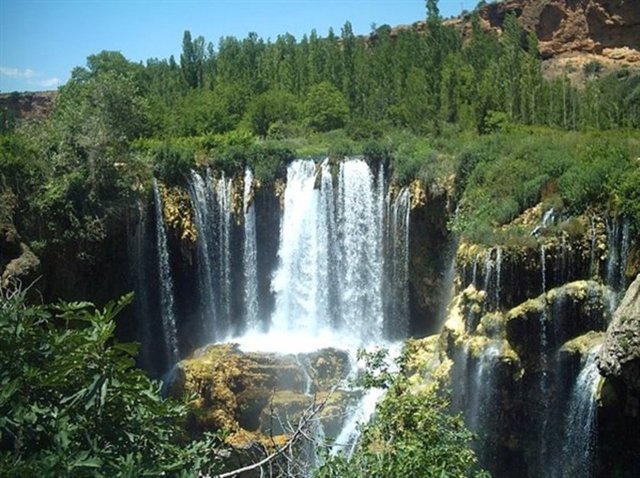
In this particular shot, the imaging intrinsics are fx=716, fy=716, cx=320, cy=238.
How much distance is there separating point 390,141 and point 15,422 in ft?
71.9

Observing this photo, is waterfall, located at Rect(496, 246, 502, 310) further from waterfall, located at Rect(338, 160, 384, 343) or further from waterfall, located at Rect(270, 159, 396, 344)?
waterfall, located at Rect(338, 160, 384, 343)

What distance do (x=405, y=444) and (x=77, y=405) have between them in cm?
379

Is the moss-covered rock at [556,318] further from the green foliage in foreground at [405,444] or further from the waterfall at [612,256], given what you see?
the green foliage in foreground at [405,444]

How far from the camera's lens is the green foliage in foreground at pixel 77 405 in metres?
4.62

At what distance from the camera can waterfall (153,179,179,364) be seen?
23562 mm

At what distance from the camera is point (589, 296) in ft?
51.3

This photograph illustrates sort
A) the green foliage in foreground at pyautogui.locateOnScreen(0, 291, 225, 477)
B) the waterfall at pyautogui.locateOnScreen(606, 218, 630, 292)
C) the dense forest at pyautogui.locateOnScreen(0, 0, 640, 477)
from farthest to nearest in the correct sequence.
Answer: the waterfall at pyautogui.locateOnScreen(606, 218, 630, 292), the dense forest at pyautogui.locateOnScreen(0, 0, 640, 477), the green foliage in foreground at pyautogui.locateOnScreen(0, 291, 225, 477)

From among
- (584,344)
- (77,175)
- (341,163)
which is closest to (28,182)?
(77,175)

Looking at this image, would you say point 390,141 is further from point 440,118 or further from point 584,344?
point 584,344

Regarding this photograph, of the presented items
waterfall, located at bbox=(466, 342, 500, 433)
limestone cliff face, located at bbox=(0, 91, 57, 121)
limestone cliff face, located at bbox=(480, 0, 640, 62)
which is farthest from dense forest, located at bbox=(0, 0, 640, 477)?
limestone cliff face, located at bbox=(0, 91, 57, 121)

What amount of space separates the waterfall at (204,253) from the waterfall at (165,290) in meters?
1.26

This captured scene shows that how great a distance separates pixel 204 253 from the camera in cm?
2480

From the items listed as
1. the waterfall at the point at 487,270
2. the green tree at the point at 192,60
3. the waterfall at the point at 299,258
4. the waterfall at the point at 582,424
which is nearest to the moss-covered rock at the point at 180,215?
the waterfall at the point at 299,258

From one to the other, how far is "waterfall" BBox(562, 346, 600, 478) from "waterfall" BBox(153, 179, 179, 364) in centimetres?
1318
